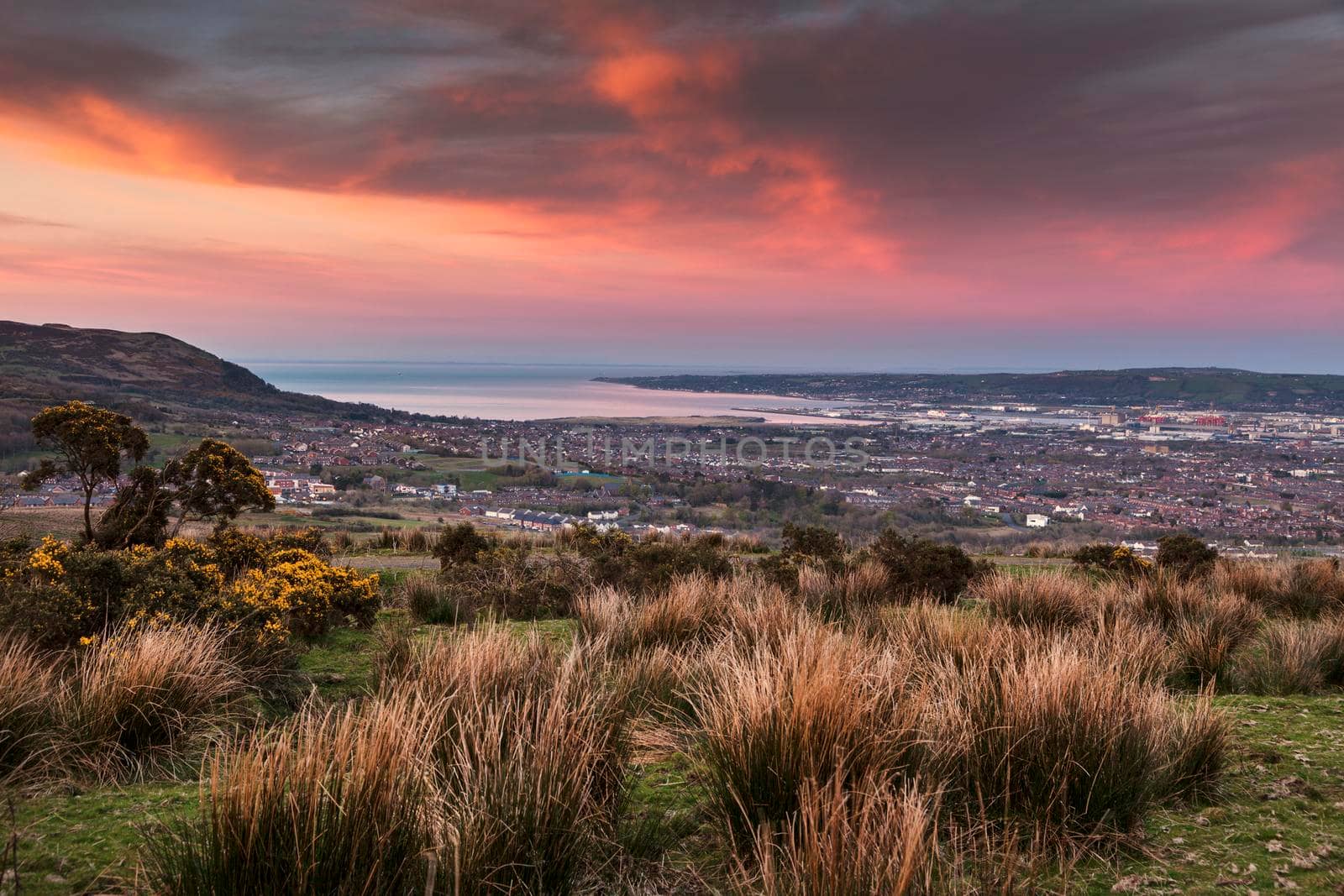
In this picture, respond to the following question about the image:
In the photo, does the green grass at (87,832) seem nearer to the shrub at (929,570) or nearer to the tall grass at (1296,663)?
the tall grass at (1296,663)

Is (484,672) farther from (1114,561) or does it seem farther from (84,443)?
(1114,561)

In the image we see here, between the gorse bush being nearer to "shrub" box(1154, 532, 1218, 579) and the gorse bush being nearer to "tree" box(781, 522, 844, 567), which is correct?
"tree" box(781, 522, 844, 567)

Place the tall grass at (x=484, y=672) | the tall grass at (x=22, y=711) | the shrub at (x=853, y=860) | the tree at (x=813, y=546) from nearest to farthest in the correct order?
the shrub at (x=853, y=860)
the tall grass at (x=22, y=711)
the tall grass at (x=484, y=672)
the tree at (x=813, y=546)

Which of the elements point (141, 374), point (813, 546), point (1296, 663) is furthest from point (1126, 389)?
point (141, 374)

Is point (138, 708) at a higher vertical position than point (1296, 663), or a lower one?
higher

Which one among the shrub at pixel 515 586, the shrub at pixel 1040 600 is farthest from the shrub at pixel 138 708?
the shrub at pixel 1040 600

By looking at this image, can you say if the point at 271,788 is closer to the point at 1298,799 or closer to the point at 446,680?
the point at 446,680
